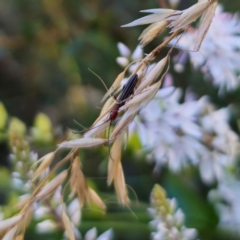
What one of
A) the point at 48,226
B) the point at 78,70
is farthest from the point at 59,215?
the point at 78,70

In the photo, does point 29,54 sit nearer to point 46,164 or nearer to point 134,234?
point 134,234

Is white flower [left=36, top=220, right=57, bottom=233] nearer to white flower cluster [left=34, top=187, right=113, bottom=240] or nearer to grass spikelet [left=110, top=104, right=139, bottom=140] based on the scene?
white flower cluster [left=34, top=187, right=113, bottom=240]

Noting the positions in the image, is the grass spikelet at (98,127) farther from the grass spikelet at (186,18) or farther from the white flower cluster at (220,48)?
the white flower cluster at (220,48)

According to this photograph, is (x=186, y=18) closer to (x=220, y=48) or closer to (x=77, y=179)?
(x=77, y=179)

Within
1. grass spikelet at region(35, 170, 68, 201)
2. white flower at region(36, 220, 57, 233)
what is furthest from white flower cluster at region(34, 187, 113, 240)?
grass spikelet at region(35, 170, 68, 201)

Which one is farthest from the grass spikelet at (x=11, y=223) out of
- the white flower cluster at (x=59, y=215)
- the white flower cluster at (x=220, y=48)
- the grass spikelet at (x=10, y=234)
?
the white flower cluster at (x=220, y=48)

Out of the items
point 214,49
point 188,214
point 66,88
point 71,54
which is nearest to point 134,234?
point 188,214

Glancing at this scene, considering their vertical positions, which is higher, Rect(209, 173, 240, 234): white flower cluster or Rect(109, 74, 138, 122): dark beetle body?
Rect(109, 74, 138, 122): dark beetle body

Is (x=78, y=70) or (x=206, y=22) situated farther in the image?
(x=78, y=70)
